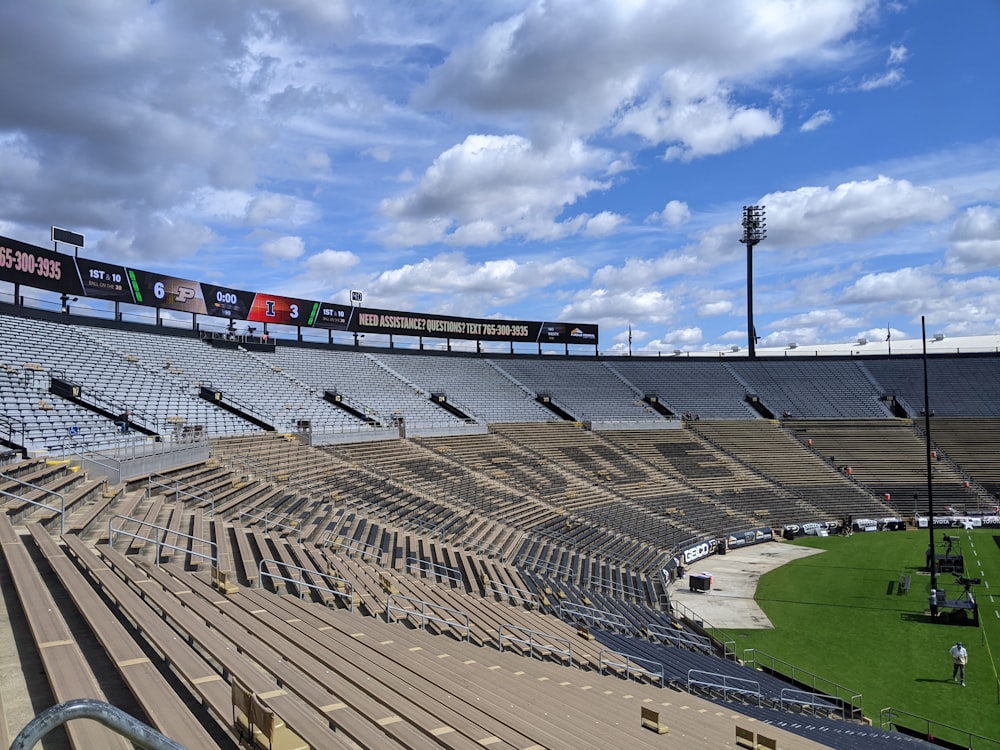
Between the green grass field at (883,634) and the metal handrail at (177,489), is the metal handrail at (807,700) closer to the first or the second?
the green grass field at (883,634)

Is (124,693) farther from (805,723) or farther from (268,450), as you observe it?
(268,450)

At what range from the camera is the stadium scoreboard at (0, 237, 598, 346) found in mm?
30016

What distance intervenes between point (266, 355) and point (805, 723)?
36202 mm

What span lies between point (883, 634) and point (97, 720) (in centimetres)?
2520

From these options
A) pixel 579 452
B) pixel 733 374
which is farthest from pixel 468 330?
pixel 733 374

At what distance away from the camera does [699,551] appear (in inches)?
1334

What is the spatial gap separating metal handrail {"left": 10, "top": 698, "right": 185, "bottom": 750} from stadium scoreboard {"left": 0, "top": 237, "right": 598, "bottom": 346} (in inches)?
1294

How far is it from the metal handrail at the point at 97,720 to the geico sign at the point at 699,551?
3296 cm

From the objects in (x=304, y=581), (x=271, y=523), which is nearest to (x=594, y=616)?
(x=271, y=523)

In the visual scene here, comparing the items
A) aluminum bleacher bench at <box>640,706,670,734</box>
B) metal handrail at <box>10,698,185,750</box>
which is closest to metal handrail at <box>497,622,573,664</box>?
aluminum bleacher bench at <box>640,706,670,734</box>

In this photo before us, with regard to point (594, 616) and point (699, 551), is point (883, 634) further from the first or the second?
point (699, 551)

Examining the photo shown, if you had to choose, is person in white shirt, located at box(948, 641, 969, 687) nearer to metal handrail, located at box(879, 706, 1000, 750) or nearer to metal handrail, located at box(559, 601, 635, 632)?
metal handrail, located at box(879, 706, 1000, 750)

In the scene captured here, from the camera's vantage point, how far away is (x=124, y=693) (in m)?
5.64

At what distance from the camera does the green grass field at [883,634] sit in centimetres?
1680
